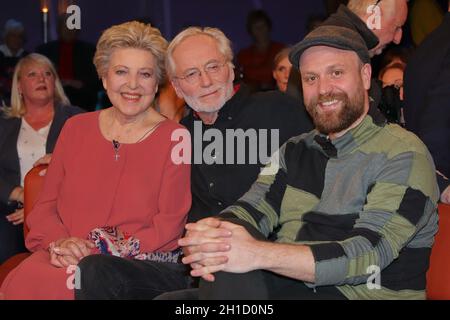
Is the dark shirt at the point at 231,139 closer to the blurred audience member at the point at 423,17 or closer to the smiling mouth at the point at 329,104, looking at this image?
the smiling mouth at the point at 329,104

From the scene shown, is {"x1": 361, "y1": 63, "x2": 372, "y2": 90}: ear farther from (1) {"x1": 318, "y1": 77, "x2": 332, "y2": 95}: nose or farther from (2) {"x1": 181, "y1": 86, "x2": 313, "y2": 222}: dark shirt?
(2) {"x1": 181, "y1": 86, "x2": 313, "y2": 222}: dark shirt


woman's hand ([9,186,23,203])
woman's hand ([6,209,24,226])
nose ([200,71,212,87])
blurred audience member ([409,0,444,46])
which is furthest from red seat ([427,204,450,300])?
blurred audience member ([409,0,444,46])

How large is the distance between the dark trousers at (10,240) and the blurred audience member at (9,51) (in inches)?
89.0

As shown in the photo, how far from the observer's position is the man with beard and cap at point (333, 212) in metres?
2.21

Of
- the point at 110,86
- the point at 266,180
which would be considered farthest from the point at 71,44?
the point at 266,180

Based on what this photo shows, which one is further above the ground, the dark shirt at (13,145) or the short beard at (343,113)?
the short beard at (343,113)

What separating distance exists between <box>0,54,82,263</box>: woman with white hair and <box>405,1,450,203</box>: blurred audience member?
1.84m

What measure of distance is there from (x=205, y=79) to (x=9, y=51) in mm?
3532

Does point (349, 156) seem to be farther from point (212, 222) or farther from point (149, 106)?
point (149, 106)

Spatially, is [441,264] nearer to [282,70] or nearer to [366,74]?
[366,74]

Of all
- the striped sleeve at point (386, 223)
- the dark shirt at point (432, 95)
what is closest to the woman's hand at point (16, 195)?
the dark shirt at point (432, 95)

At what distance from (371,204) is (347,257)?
20cm

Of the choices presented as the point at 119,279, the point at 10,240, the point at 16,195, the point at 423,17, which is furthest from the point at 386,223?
the point at 423,17
